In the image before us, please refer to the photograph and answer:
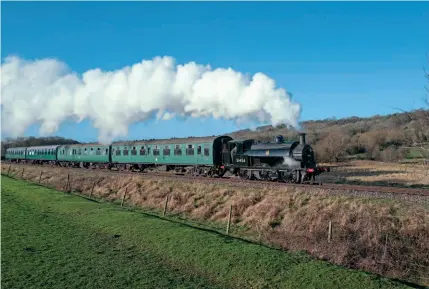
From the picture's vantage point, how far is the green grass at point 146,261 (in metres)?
9.70

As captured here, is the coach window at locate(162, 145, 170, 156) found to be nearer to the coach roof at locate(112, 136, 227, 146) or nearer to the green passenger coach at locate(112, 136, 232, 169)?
the green passenger coach at locate(112, 136, 232, 169)

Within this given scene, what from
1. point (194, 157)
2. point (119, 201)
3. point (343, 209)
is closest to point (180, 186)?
point (119, 201)

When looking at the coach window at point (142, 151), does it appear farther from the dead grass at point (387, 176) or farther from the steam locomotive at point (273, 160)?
the dead grass at point (387, 176)

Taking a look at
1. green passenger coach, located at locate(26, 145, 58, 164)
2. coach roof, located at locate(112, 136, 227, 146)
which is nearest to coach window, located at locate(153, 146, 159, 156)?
coach roof, located at locate(112, 136, 227, 146)

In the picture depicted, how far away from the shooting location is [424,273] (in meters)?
12.1

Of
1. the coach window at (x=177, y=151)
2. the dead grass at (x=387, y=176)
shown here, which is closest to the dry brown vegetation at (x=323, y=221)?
the dead grass at (x=387, y=176)

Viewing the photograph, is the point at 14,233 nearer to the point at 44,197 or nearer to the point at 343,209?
the point at 44,197

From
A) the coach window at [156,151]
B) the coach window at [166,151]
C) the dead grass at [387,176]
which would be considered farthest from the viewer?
the coach window at [156,151]

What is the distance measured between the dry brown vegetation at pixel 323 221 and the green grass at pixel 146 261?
86.2 inches

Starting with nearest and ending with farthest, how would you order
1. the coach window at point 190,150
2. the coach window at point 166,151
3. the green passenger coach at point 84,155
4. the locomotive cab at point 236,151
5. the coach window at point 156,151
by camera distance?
1. the locomotive cab at point 236,151
2. the coach window at point 190,150
3. the coach window at point 166,151
4. the coach window at point 156,151
5. the green passenger coach at point 84,155

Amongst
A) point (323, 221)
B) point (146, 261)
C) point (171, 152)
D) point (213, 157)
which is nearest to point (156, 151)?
point (171, 152)

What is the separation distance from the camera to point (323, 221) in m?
15.9

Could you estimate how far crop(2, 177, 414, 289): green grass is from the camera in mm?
9695

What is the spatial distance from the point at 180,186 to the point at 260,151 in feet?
19.0
